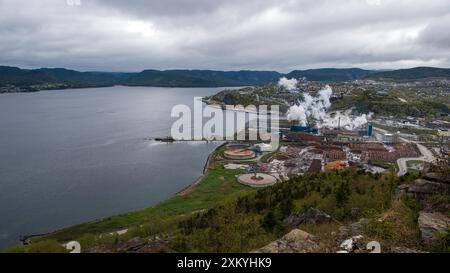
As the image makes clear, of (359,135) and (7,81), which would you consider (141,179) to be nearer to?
(359,135)

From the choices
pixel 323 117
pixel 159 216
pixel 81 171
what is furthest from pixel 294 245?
pixel 323 117

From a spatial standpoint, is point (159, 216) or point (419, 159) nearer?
point (159, 216)

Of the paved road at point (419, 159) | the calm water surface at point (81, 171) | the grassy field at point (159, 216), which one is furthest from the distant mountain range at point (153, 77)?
the grassy field at point (159, 216)

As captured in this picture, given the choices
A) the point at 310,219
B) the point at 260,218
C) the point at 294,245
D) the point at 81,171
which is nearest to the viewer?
the point at 294,245

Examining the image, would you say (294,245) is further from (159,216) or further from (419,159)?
(419,159)
